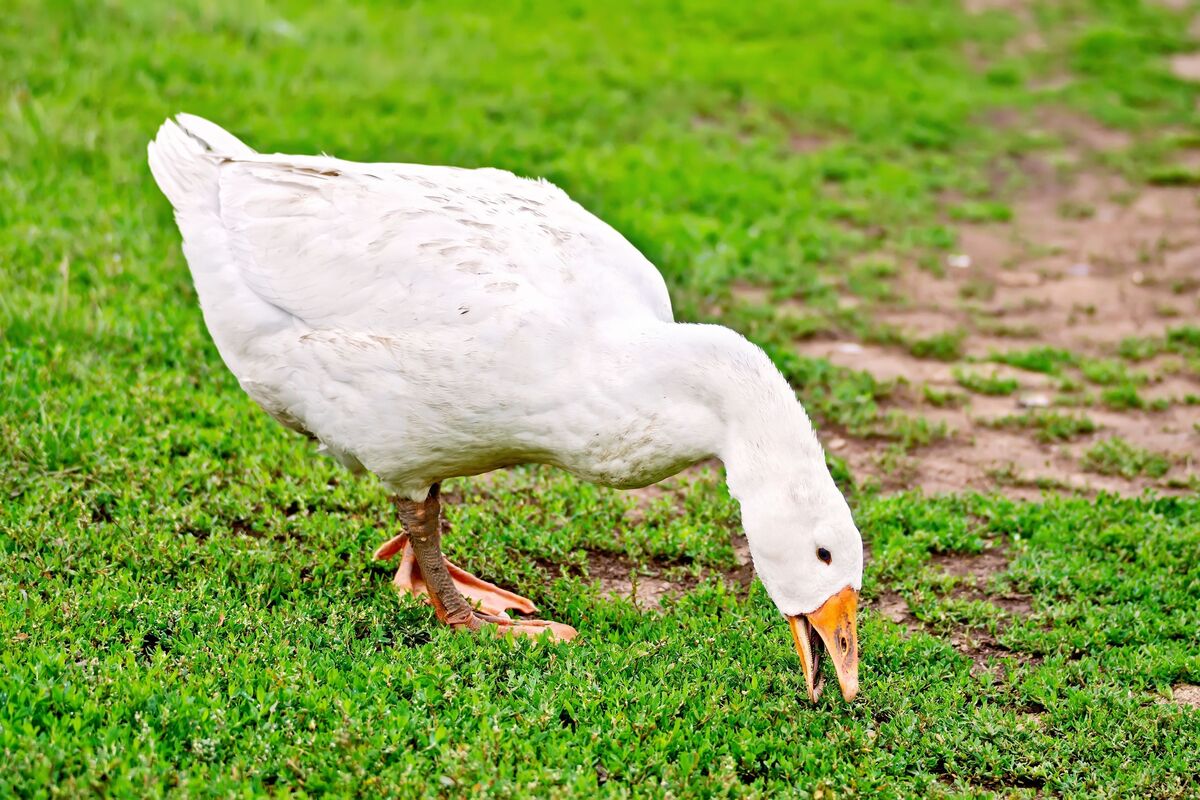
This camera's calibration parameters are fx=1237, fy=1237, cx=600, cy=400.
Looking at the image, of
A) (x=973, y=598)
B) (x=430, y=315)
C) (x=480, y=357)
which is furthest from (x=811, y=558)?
(x=973, y=598)

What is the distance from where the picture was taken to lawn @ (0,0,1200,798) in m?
3.87

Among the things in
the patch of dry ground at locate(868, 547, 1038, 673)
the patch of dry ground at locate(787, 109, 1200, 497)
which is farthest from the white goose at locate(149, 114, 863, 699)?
the patch of dry ground at locate(787, 109, 1200, 497)

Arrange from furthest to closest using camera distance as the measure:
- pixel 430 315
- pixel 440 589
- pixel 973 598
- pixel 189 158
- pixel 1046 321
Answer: pixel 1046 321, pixel 973 598, pixel 189 158, pixel 440 589, pixel 430 315

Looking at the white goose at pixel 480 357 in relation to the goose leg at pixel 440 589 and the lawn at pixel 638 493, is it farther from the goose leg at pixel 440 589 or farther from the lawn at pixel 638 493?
the lawn at pixel 638 493

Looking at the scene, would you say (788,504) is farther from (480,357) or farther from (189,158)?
(189,158)

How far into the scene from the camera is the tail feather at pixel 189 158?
4.90 meters

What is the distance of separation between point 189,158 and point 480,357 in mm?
1819

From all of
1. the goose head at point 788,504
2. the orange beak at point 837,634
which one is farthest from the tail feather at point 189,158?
the orange beak at point 837,634

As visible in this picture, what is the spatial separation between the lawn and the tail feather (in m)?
1.18

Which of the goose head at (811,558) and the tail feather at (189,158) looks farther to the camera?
the tail feather at (189,158)

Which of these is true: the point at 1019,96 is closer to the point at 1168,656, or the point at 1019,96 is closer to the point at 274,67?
the point at 274,67

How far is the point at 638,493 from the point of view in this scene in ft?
19.2

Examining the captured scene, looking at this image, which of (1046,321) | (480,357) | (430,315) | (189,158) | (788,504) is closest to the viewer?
(788,504)

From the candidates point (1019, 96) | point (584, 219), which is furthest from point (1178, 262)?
point (584, 219)
